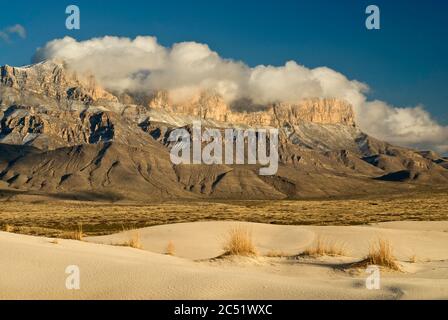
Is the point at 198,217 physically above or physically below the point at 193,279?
below

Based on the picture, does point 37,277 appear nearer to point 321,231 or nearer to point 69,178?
point 321,231

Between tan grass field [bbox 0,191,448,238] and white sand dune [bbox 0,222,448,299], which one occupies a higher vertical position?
white sand dune [bbox 0,222,448,299]

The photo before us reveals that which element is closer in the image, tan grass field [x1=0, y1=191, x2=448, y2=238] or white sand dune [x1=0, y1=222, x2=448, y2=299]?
white sand dune [x1=0, y1=222, x2=448, y2=299]

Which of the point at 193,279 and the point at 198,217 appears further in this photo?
the point at 198,217

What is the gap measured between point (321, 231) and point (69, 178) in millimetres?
180092

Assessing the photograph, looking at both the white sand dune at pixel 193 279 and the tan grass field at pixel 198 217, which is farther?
the tan grass field at pixel 198 217

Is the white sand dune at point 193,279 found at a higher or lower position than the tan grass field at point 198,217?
higher

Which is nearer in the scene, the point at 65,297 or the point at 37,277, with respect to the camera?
the point at 65,297

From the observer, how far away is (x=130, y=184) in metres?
198
